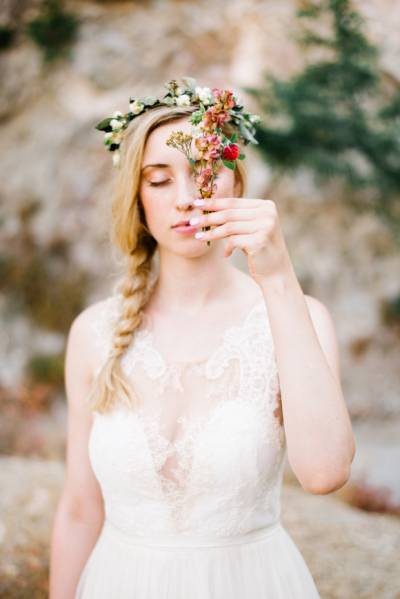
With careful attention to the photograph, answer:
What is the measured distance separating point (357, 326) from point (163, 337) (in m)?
4.68

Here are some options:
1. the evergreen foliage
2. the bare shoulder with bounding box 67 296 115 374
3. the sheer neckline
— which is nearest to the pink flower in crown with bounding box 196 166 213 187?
the sheer neckline

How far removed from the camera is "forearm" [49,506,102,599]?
80.7 inches

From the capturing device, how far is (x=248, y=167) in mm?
6551

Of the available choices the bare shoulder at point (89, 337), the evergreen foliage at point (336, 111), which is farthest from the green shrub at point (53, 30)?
the bare shoulder at point (89, 337)

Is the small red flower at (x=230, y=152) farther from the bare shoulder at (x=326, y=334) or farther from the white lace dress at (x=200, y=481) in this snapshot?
the white lace dress at (x=200, y=481)

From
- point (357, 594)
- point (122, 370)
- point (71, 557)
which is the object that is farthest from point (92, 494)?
point (357, 594)

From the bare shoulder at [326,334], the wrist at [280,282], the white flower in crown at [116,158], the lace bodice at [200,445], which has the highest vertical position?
the white flower in crown at [116,158]

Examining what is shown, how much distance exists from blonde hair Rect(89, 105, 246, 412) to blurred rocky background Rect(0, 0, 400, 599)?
10.2 feet

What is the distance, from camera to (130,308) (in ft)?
7.06

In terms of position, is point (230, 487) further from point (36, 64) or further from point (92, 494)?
point (36, 64)

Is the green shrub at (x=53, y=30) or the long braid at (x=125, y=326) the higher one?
the green shrub at (x=53, y=30)

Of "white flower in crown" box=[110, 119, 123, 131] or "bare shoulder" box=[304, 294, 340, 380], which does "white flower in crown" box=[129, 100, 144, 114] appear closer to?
"white flower in crown" box=[110, 119, 123, 131]

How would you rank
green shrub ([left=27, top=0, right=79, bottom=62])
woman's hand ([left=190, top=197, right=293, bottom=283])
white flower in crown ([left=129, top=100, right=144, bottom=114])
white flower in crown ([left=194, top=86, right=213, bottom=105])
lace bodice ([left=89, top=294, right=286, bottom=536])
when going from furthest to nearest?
1. green shrub ([left=27, top=0, right=79, bottom=62])
2. white flower in crown ([left=129, top=100, right=144, bottom=114])
3. white flower in crown ([left=194, top=86, right=213, bottom=105])
4. lace bodice ([left=89, top=294, right=286, bottom=536])
5. woman's hand ([left=190, top=197, right=293, bottom=283])

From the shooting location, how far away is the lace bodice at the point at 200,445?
1.80 m
